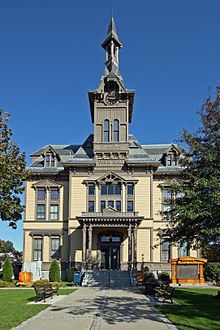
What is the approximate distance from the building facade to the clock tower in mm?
92

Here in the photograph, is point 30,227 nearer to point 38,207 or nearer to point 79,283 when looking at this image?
point 38,207

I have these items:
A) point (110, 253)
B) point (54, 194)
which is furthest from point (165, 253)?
point (54, 194)

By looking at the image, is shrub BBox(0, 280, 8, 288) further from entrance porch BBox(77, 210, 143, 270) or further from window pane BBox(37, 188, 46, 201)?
window pane BBox(37, 188, 46, 201)

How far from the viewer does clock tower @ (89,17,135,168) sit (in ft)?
142

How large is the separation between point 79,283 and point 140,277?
17.1ft

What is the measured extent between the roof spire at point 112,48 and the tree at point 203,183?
28.4 metres

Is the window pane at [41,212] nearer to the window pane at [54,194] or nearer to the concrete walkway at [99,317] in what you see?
the window pane at [54,194]

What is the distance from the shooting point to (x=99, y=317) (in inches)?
583

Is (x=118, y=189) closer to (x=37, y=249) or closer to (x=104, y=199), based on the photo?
(x=104, y=199)

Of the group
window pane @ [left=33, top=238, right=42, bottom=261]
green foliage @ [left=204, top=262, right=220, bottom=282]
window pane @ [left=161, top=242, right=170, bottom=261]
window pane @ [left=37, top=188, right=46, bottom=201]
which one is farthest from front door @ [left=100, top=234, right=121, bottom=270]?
green foliage @ [left=204, top=262, right=220, bottom=282]

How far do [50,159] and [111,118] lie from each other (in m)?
7.87

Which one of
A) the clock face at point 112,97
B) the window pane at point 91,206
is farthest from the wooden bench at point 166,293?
the clock face at point 112,97

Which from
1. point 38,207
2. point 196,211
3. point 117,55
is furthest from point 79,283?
point 117,55

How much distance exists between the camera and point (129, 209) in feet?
138
